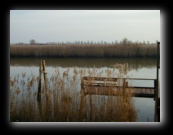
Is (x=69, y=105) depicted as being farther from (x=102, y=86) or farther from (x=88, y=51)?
(x=88, y=51)

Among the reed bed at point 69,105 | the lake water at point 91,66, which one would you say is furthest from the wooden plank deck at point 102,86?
the lake water at point 91,66

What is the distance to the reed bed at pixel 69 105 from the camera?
15.5ft

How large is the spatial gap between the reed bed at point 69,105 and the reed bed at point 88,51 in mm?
3989

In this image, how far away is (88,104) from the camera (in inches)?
194

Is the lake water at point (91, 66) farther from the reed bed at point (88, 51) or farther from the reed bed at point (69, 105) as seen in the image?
the reed bed at point (69, 105)

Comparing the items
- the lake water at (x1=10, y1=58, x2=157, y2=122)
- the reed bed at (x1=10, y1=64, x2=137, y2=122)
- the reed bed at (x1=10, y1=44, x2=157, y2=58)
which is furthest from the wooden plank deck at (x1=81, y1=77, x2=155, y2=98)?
the reed bed at (x1=10, y1=44, x2=157, y2=58)

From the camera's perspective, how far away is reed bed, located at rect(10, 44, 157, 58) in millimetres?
9133

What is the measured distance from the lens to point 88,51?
33.3ft

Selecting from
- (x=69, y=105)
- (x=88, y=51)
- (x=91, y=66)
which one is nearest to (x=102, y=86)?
(x=69, y=105)

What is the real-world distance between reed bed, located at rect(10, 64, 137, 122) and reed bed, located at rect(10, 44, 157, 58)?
3989 mm

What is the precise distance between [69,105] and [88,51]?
5473 mm
